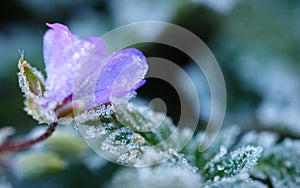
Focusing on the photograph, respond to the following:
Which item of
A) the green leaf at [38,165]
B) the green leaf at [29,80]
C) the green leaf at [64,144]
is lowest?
the green leaf at [38,165]

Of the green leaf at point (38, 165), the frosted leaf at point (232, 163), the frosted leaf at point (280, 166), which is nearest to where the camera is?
the frosted leaf at point (232, 163)

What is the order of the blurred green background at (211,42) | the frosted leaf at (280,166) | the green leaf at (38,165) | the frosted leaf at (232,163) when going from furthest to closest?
the blurred green background at (211,42), the green leaf at (38,165), the frosted leaf at (280,166), the frosted leaf at (232,163)

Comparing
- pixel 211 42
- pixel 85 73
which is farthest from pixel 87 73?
pixel 211 42

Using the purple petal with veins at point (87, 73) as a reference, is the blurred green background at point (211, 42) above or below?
above

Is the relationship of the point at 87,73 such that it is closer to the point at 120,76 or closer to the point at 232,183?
the point at 120,76

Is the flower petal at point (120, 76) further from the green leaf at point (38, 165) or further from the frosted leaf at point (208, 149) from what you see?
the green leaf at point (38, 165)

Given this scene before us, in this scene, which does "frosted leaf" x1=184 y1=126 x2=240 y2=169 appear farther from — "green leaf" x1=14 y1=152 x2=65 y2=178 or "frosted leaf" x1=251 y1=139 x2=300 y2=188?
"green leaf" x1=14 y1=152 x2=65 y2=178

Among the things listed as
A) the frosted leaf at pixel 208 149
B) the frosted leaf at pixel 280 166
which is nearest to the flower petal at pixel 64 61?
the frosted leaf at pixel 208 149

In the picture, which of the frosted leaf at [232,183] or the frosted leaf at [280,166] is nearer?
the frosted leaf at [232,183]
